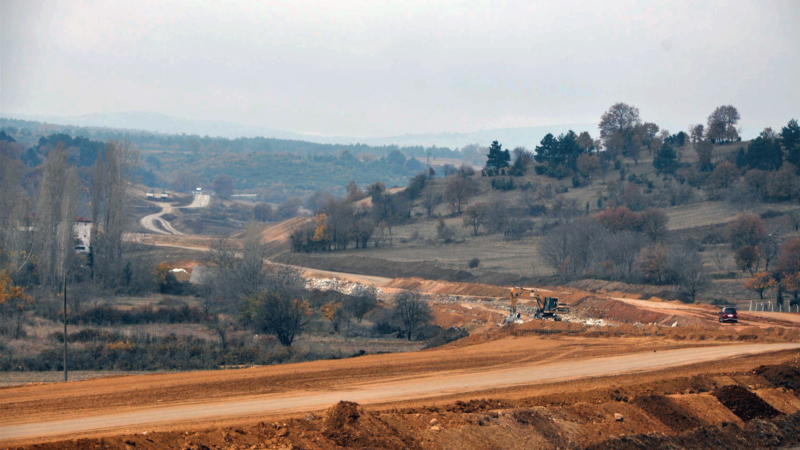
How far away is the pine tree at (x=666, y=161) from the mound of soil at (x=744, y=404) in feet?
301

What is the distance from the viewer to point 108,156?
211 ft

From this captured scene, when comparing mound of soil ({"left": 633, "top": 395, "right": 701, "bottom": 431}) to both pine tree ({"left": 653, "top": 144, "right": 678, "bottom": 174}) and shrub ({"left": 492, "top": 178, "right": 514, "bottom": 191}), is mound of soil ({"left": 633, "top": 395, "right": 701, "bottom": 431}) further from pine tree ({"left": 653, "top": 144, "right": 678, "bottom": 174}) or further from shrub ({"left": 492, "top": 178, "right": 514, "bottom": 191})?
pine tree ({"left": 653, "top": 144, "right": 678, "bottom": 174})

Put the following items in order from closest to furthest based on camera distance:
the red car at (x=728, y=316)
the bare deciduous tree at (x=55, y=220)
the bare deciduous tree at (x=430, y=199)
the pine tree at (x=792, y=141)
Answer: the red car at (x=728, y=316)
the bare deciduous tree at (x=55, y=220)
the pine tree at (x=792, y=141)
the bare deciduous tree at (x=430, y=199)

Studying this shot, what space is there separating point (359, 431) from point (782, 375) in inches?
611

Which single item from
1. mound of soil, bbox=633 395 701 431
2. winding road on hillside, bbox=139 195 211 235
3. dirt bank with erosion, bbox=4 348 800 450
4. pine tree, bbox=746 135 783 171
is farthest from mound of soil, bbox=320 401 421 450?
winding road on hillside, bbox=139 195 211 235

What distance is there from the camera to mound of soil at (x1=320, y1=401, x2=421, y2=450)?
535 inches

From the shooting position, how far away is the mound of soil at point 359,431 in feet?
44.5

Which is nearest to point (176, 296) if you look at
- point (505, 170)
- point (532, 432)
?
point (532, 432)

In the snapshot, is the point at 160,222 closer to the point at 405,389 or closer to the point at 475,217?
the point at 475,217

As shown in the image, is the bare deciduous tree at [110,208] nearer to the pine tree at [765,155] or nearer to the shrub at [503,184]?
the shrub at [503,184]

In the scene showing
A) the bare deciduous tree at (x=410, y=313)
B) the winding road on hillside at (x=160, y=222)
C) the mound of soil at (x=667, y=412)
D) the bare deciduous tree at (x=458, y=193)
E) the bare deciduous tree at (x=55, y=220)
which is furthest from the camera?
the winding road on hillside at (x=160, y=222)

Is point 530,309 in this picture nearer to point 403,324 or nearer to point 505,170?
point 403,324

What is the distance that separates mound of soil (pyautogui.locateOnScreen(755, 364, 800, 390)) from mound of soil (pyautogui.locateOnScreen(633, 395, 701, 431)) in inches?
214

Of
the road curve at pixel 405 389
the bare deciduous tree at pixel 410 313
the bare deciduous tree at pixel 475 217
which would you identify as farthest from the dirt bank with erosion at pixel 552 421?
the bare deciduous tree at pixel 475 217
